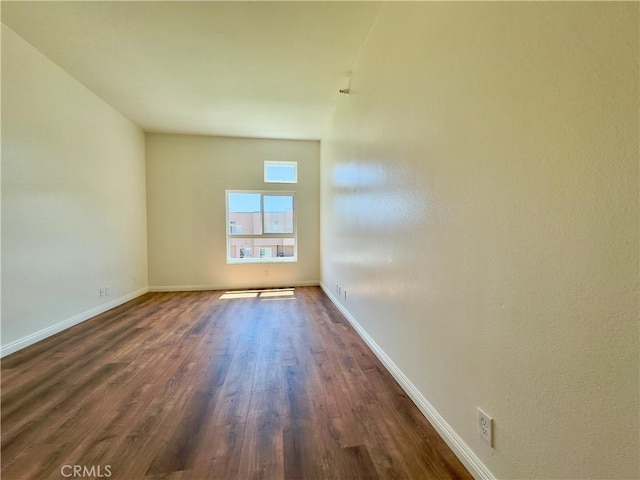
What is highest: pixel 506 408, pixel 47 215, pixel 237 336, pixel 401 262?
pixel 47 215

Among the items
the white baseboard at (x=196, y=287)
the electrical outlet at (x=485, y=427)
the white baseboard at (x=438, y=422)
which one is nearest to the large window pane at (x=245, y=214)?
the white baseboard at (x=196, y=287)

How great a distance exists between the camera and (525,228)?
0.86m

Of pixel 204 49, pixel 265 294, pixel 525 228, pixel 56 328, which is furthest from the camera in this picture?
pixel 265 294

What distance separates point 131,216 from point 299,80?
3.43 metres

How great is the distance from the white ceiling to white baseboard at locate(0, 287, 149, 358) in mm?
2771

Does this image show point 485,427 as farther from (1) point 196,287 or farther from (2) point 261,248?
(1) point 196,287

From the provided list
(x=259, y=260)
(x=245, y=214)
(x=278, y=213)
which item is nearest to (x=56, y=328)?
(x=259, y=260)

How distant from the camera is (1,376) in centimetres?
193

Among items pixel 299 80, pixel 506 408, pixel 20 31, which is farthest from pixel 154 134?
pixel 506 408

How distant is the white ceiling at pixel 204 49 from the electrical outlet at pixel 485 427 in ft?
8.87

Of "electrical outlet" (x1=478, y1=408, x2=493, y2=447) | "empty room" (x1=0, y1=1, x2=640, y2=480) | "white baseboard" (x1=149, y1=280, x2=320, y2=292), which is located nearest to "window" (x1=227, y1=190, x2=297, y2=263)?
"white baseboard" (x1=149, y1=280, x2=320, y2=292)

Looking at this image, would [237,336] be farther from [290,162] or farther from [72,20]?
[290,162]

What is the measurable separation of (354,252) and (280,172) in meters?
2.93

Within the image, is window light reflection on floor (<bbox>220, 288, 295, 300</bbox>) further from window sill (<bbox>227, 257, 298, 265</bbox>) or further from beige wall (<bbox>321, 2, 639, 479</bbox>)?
beige wall (<bbox>321, 2, 639, 479</bbox>)
